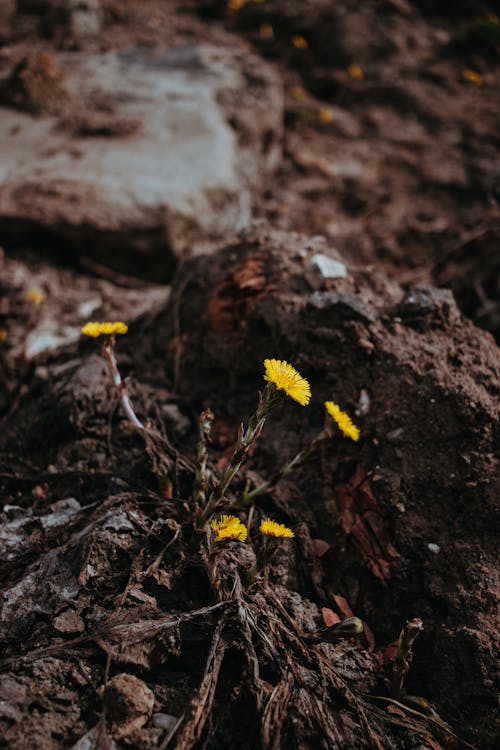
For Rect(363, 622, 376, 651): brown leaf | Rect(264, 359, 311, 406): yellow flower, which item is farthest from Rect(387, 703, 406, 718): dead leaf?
Rect(264, 359, 311, 406): yellow flower

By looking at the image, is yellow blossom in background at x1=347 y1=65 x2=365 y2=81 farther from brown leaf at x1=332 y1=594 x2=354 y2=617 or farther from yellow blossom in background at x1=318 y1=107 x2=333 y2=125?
brown leaf at x1=332 y1=594 x2=354 y2=617

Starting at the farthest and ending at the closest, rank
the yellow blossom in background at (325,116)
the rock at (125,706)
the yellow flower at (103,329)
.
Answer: the yellow blossom in background at (325,116), the yellow flower at (103,329), the rock at (125,706)

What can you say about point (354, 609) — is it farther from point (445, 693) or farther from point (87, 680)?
point (87, 680)

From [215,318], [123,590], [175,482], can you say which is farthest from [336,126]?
[123,590]

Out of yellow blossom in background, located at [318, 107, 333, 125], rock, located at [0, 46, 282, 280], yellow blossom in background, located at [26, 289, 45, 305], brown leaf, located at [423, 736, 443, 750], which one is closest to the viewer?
brown leaf, located at [423, 736, 443, 750]

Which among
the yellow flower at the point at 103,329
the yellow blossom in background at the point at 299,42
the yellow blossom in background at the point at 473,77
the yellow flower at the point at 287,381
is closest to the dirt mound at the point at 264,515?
the yellow flower at the point at 103,329

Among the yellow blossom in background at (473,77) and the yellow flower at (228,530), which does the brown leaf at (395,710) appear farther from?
the yellow blossom in background at (473,77)
